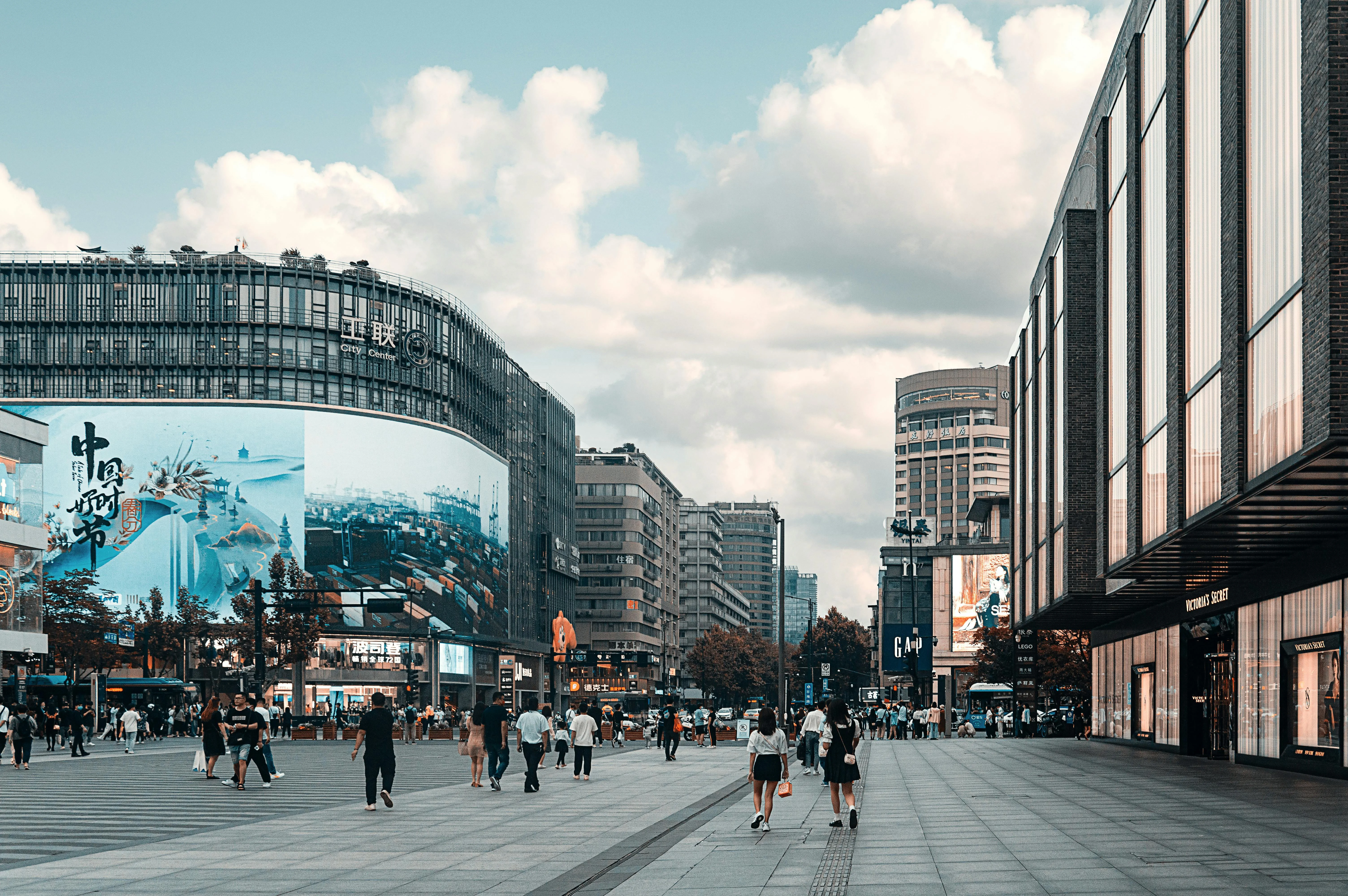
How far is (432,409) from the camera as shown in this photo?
109438 millimetres

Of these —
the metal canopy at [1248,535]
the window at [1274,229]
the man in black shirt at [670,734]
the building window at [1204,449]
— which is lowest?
the man in black shirt at [670,734]

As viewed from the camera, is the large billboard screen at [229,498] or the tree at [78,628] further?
the large billboard screen at [229,498]

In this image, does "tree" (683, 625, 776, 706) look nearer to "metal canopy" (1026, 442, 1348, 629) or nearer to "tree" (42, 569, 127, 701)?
"tree" (42, 569, 127, 701)

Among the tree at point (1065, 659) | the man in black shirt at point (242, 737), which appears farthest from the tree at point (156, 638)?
the man in black shirt at point (242, 737)

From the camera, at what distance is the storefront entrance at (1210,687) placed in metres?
34.9

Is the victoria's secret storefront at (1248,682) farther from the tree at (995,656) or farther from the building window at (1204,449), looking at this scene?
the tree at (995,656)

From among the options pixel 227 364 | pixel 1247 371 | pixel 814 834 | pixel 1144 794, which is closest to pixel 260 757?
pixel 814 834

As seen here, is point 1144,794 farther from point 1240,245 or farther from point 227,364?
point 227,364

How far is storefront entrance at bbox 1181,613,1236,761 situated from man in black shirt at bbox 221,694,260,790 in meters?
22.1

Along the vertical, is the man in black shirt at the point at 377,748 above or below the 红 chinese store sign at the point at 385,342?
below

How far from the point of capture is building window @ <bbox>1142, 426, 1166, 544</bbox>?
2814 cm

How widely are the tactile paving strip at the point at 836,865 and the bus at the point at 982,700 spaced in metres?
58.6

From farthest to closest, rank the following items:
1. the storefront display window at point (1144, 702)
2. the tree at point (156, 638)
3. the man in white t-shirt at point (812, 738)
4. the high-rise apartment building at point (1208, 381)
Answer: the tree at point (156, 638)
the storefront display window at point (1144, 702)
the man in white t-shirt at point (812, 738)
the high-rise apartment building at point (1208, 381)

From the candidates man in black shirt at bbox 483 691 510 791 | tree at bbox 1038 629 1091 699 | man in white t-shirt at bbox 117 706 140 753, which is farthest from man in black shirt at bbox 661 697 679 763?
tree at bbox 1038 629 1091 699
